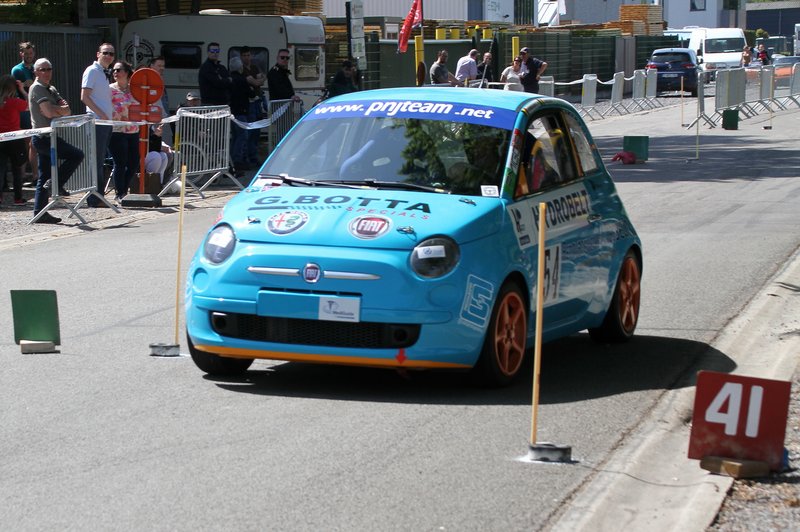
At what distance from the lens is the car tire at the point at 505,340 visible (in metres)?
7.40

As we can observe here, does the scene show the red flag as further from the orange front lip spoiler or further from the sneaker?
the orange front lip spoiler

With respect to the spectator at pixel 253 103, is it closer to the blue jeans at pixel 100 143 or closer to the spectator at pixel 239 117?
the spectator at pixel 239 117

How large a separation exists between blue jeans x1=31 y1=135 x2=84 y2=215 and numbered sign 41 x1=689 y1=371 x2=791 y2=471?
470 inches

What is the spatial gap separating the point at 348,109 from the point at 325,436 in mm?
2717

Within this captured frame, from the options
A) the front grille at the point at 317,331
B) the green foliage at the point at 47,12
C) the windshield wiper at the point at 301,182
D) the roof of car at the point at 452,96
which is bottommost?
the front grille at the point at 317,331

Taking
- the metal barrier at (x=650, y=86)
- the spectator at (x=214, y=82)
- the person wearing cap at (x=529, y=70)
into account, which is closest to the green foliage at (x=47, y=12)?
the person wearing cap at (x=529, y=70)

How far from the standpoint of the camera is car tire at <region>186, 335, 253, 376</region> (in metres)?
7.84

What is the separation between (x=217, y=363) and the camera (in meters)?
7.89

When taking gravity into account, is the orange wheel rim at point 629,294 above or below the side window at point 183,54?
below

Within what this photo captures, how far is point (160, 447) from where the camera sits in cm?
638

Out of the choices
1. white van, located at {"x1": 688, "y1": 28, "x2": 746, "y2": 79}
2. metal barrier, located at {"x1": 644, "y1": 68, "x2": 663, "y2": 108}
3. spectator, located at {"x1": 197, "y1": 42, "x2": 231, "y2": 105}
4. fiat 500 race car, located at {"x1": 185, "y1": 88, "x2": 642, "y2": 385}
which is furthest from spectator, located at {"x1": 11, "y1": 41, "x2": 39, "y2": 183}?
white van, located at {"x1": 688, "y1": 28, "x2": 746, "y2": 79}

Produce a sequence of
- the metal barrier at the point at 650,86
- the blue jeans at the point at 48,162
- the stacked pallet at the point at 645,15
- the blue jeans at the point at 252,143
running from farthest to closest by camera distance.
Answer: the stacked pallet at the point at 645,15, the metal barrier at the point at 650,86, the blue jeans at the point at 252,143, the blue jeans at the point at 48,162

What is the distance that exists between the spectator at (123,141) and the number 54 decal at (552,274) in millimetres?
11494

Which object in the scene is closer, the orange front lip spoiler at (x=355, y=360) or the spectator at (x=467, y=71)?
the orange front lip spoiler at (x=355, y=360)
